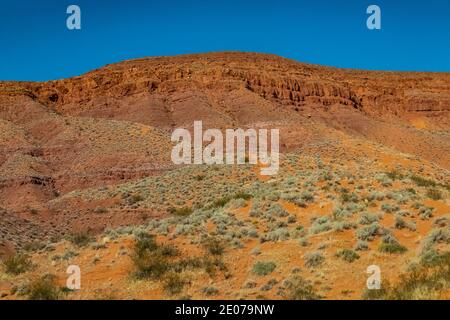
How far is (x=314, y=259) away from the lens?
42.6 ft

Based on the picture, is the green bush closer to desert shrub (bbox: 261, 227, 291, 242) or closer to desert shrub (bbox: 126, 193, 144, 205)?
desert shrub (bbox: 261, 227, 291, 242)

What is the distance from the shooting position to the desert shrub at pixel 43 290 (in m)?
11.8

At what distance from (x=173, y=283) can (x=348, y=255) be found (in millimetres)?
4393

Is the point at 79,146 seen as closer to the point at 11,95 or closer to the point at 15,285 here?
the point at 11,95

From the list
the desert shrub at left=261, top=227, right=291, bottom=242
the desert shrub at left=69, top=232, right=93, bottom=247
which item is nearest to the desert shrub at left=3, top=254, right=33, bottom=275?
the desert shrub at left=69, top=232, right=93, bottom=247

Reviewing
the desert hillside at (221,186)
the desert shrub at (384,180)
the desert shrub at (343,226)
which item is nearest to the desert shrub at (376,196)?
the desert hillside at (221,186)

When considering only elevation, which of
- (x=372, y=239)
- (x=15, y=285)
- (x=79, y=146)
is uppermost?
(x=79, y=146)

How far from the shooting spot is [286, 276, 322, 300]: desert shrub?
10.7m

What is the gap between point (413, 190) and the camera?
63.3 ft

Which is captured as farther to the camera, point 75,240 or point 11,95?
point 11,95

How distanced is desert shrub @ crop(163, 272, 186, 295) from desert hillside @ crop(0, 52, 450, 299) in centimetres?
4
